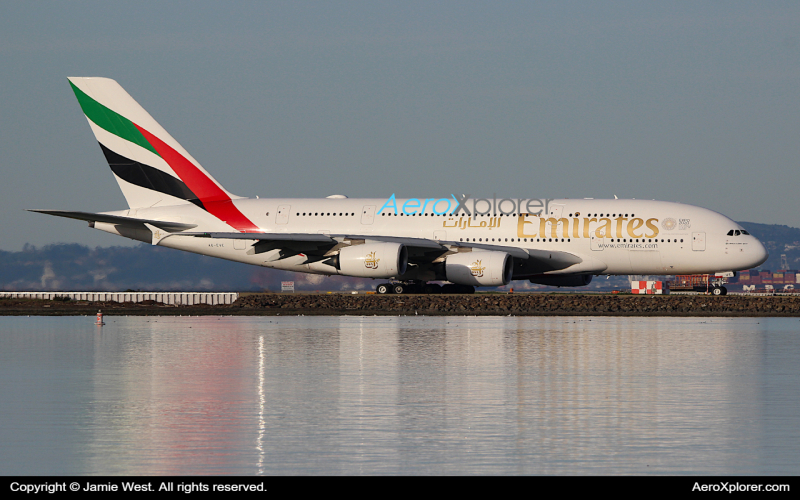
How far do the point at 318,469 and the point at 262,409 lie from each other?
136 inches

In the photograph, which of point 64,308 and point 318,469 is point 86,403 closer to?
point 318,469

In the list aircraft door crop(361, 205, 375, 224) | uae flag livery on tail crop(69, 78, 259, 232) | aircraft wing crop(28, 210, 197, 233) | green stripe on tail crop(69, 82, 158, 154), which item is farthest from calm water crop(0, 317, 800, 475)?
green stripe on tail crop(69, 82, 158, 154)

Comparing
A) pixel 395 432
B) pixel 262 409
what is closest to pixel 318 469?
pixel 395 432

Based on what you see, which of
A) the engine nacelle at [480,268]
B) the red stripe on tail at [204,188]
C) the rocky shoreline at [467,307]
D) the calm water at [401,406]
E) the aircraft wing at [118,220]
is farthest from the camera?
the red stripe on tail at [204,188]

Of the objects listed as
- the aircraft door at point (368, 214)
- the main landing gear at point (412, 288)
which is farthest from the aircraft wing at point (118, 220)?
the main landing gear at point (412, 288)

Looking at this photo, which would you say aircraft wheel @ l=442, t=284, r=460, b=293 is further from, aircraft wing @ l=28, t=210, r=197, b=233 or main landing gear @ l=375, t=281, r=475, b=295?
aircraft wing @ l=28, t=210, r=197, b=233

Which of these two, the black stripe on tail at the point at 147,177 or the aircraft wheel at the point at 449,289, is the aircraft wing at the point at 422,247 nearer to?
the aircraft wheel at the point at 449,289

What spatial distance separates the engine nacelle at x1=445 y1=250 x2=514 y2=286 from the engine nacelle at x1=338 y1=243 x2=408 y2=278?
206cm

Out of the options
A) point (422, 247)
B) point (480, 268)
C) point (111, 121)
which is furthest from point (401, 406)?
point (111, 121)

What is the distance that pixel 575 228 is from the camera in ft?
137

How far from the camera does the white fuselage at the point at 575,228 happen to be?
41.5 m

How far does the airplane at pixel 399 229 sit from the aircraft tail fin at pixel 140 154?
0.05m

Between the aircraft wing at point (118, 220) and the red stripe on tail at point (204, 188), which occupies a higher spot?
the red stripe on tail at point (204, 188)

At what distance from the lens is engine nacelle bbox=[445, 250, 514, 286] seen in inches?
1559
